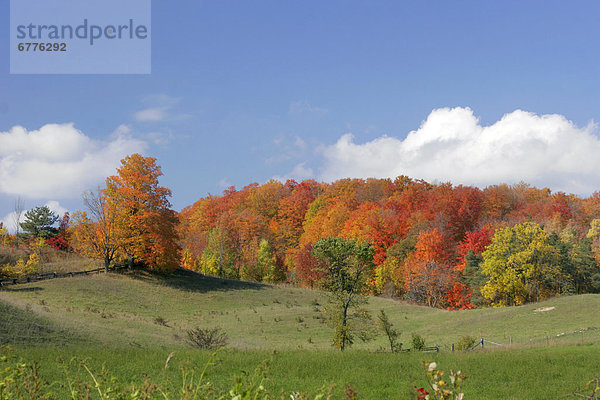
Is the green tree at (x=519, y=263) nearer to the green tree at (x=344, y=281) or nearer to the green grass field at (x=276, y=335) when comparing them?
the green grass field at (x=276, y=335)

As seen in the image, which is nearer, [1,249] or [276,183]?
[1,249]

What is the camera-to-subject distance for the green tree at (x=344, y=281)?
25.9 m

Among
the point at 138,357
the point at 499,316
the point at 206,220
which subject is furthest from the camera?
the point at 206,220

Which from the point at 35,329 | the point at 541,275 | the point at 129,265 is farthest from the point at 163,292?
the point at 541,275

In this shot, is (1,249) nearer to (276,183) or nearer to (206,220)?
(206,220)

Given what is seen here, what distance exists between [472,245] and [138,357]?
176 ft

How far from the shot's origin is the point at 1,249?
5303cm

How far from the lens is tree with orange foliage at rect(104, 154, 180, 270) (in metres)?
50.6

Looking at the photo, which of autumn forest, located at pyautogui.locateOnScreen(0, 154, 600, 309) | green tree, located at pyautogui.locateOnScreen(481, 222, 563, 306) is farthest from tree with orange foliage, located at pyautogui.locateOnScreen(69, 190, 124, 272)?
green tree, located at pyautogui.locateOnScreen(481, 222, 563, 306)

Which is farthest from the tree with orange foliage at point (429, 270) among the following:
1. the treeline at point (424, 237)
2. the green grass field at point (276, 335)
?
the green grass field at point (276, 335)

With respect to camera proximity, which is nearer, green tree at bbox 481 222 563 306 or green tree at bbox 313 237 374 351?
green tree at bbox 313 237 374 351

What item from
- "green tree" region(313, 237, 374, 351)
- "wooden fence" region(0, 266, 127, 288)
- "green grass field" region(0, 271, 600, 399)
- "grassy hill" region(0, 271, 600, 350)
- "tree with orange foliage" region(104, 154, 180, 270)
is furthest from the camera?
"tree with orange foliage" region(104, 154, 180, 270)

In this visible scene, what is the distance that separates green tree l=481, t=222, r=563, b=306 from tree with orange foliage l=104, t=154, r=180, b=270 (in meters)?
36.6

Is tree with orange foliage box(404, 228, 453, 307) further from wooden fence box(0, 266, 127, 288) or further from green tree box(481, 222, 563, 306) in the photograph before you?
wooden fence box(0, 266, 127, 288)
